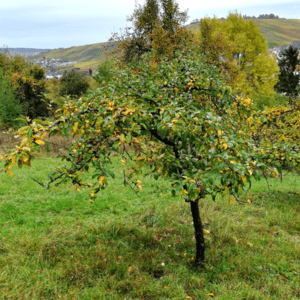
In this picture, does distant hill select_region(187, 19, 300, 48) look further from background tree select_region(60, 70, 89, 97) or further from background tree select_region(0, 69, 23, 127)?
background tree select_region(0, 69, 23, 127)

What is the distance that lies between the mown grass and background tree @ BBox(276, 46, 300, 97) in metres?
30.6

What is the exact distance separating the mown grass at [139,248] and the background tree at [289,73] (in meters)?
30.6

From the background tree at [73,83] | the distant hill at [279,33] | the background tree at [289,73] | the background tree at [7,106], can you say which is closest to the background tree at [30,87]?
the background tree at [73,83]

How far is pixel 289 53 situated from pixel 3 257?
40.7 metres

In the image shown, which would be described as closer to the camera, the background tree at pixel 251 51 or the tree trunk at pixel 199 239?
the tree trunk at pixel 199 239

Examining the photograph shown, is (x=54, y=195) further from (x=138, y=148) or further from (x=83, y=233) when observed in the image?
(x=138, y=148)

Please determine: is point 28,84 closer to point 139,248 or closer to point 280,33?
point 139,248

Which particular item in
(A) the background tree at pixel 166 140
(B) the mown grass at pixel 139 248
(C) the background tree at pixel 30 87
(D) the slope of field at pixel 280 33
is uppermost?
(D) the slope of field at pixel 280 33

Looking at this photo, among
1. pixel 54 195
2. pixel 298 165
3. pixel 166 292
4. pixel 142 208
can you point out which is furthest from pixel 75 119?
pixel 54 195

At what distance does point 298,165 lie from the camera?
4.04m

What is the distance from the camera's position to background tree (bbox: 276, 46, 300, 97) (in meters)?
31.6

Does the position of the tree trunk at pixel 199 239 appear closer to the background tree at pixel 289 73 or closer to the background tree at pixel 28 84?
the background tree at pixel 28 84

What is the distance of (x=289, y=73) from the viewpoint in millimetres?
32281

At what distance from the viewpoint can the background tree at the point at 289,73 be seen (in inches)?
1246
